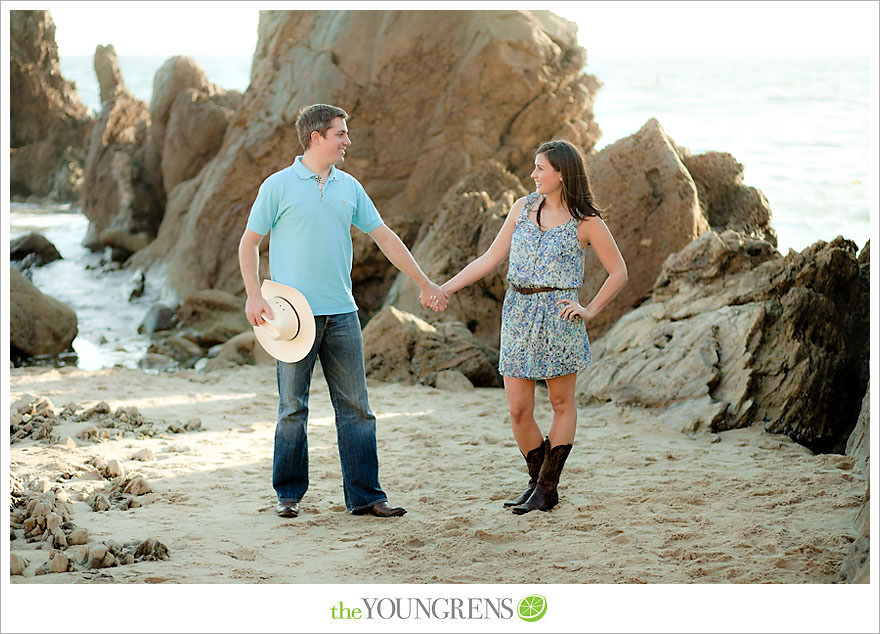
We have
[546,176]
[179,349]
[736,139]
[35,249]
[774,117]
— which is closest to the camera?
[546,176]

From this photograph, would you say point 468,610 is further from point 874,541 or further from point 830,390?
point 830,390

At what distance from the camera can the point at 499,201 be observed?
10930 millimetres

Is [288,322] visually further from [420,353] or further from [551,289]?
[420,353]

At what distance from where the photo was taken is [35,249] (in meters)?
17.8

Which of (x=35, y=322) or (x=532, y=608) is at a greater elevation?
(x=532, y=608)

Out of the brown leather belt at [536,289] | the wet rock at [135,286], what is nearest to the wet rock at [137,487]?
the brown leather belt at [536,289]

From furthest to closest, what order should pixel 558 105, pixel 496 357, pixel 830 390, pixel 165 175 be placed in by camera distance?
pixel 165 175 < pixel 558 105 < pixel 496 357 < pixel 830 390

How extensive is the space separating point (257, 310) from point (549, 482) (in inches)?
68.4

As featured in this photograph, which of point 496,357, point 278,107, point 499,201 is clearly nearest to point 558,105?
point 499,201

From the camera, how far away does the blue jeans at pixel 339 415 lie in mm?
4887

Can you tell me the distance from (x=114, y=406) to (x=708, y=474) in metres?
4.59

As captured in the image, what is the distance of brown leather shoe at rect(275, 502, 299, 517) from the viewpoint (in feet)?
16.3

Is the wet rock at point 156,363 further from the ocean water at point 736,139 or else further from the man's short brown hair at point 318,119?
the man's short brown hair at point 318,119

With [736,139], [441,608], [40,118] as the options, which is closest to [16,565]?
[441,608]
